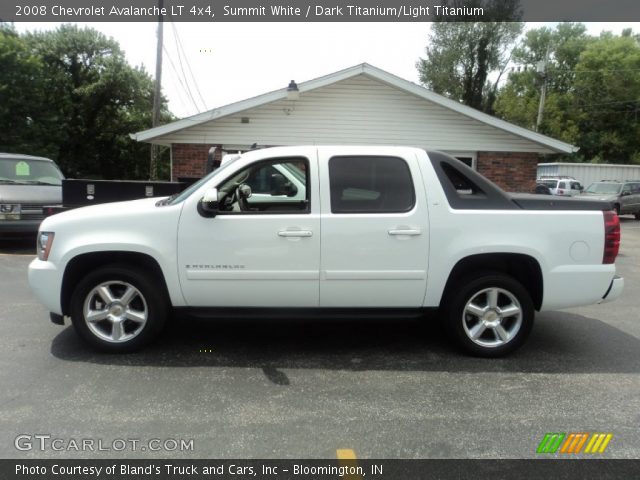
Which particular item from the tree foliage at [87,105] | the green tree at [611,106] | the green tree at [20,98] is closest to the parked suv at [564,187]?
the green tree at [611,106]

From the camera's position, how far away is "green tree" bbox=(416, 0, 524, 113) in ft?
120

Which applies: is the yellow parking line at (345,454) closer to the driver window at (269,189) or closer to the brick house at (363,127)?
the driver window at (269,189)

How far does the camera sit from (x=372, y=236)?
13.5 feet

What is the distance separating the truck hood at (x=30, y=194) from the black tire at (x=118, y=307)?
6.01 m

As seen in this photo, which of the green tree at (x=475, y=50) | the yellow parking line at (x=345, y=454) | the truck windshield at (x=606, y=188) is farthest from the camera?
the green tree at (x=475, y=50)

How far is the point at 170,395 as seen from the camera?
360 centimetres

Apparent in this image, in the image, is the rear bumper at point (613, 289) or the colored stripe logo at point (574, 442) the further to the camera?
the rear bumper at point (613, 289)

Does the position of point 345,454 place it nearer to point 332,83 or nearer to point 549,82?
point 332,83

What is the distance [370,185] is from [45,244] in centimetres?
282

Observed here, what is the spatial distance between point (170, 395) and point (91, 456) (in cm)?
80

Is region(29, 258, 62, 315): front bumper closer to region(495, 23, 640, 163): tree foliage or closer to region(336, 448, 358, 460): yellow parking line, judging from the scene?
region(336, 448, 358, 460): yellow parking line

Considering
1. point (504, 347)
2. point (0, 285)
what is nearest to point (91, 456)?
point (504, 347)

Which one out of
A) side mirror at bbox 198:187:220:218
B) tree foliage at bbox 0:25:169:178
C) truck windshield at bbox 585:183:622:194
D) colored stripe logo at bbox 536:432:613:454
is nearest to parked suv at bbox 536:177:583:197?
truck windshield at bbox 585:183:622:194

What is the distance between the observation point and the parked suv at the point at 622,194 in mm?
21188
